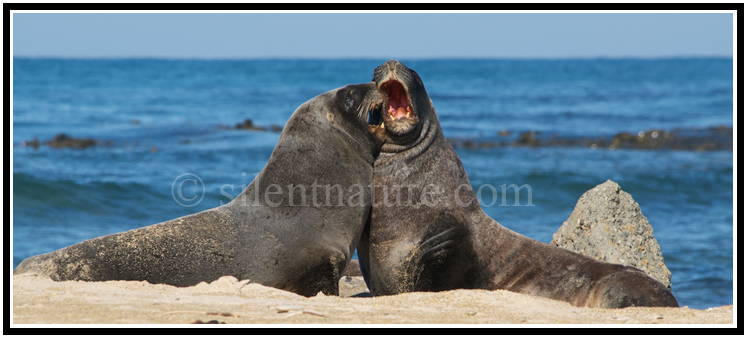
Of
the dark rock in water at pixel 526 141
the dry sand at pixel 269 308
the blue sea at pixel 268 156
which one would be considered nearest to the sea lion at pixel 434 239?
the dry sand at pixel 269 308

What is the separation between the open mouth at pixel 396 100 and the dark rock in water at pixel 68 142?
15175 millimetres

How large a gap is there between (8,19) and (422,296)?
3.94 meters

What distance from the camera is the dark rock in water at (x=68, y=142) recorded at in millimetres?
18641

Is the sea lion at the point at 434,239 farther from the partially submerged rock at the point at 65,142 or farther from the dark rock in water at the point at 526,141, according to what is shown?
the dark rock in water at the point at 526,141

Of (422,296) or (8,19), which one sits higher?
(8,19)

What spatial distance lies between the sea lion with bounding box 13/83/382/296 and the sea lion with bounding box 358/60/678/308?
0.64 ft

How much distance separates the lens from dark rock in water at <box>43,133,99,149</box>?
18.6 m

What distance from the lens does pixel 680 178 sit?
15070 mm

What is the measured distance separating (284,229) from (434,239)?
122 cm

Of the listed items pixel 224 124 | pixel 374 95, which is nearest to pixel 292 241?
pixel 374 95

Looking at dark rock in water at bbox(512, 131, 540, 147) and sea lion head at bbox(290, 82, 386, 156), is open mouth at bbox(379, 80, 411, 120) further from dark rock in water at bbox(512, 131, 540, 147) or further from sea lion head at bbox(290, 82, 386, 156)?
dark rock in water at bbox(512, 131, 540, 147)

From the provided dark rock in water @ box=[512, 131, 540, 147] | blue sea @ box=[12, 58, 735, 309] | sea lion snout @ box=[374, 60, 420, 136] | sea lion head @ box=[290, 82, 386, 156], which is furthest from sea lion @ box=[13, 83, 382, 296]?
dark rock in water @ box=[512, 131, 540, 147]

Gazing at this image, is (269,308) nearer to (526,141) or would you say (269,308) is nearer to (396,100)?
(396,100)
